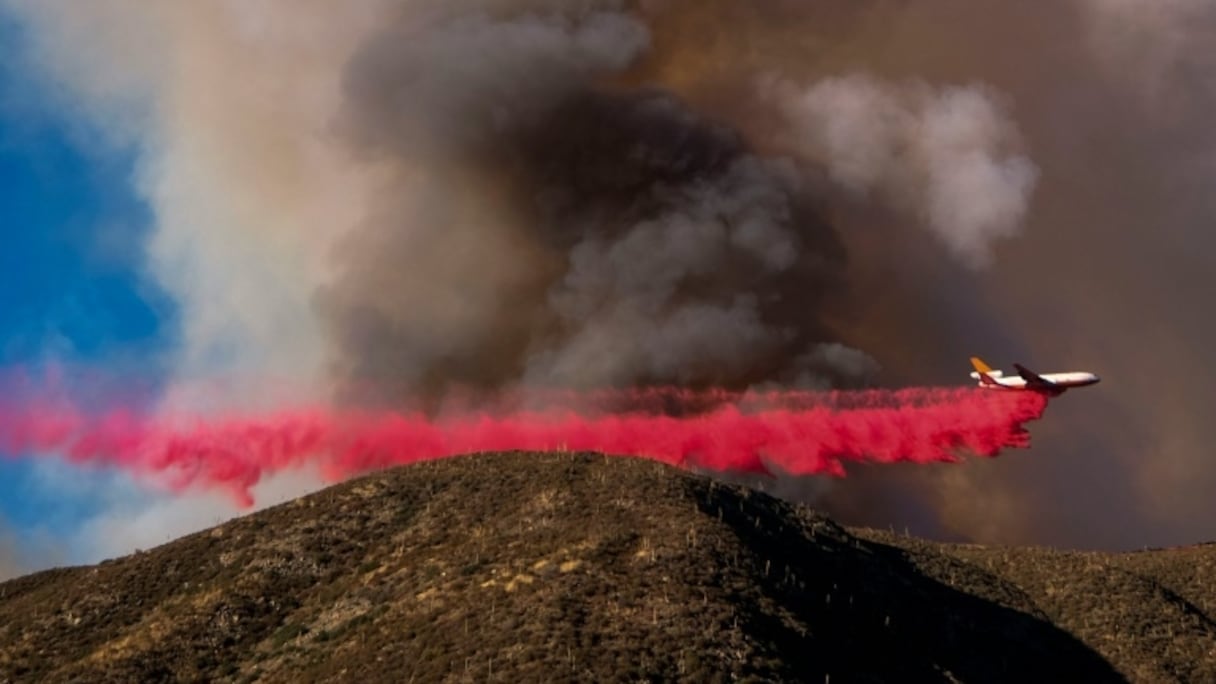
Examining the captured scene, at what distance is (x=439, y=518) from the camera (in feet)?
251

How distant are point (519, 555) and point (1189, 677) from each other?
168 feet

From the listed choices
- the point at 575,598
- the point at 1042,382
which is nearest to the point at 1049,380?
the point at 1042,382

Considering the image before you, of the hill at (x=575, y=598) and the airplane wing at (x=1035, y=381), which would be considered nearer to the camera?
the hill at (x=575, y=598)

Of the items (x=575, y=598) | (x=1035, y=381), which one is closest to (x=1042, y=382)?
(x=1035, y=381)

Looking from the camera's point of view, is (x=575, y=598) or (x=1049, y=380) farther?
(x=1049, y=380)

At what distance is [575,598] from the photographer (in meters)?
56.1

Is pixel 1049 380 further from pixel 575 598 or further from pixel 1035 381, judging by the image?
pixel 575 598

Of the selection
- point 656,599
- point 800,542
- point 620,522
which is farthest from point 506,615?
point 800,542

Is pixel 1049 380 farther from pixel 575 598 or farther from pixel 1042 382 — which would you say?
pixel 575 598

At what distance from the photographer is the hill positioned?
170ft

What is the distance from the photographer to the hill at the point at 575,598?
5191 centimetres

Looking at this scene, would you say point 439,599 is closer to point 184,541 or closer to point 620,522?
point 620,522

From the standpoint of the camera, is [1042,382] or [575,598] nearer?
[575,598]

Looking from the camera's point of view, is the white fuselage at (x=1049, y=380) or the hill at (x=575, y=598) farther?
the white fuselage at (x=1049, y=380)
